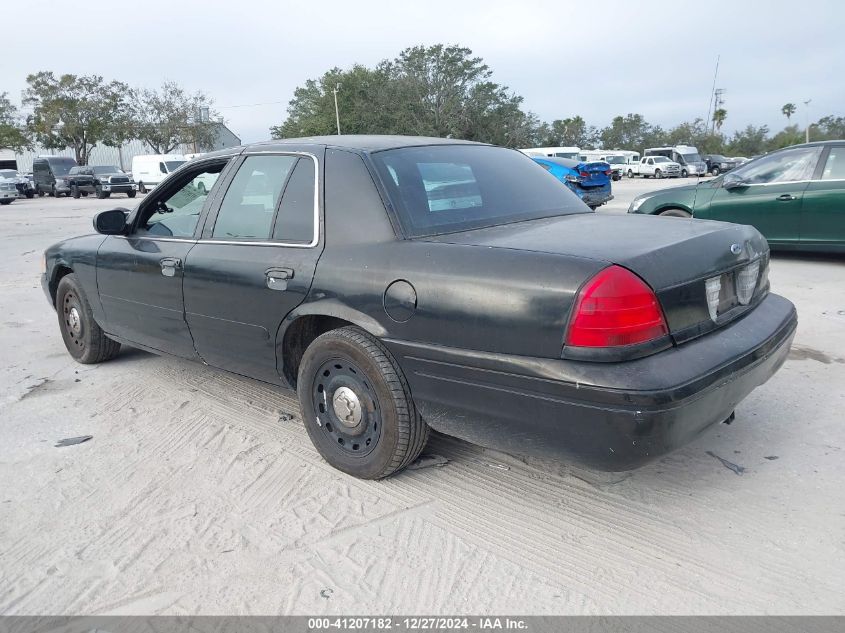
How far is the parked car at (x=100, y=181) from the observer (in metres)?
32.0

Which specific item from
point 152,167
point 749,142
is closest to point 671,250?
point 152,167

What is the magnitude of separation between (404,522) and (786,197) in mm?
6969

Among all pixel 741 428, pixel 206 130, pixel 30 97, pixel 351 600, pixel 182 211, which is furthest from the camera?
pixel 206 130

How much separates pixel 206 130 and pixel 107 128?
750 centimetres

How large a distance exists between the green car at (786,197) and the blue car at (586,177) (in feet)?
19.0

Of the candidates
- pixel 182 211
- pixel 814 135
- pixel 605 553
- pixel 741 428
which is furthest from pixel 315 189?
pixel 814 135

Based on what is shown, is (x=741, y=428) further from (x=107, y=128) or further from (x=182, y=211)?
(x=107, y=128)

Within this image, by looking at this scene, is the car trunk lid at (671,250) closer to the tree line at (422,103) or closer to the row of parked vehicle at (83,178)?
the row of parked vehicle at (83,178)

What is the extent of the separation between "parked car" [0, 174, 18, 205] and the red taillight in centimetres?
3396

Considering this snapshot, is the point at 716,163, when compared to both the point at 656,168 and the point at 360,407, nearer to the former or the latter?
the point at 656,168

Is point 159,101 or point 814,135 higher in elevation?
point 159,101

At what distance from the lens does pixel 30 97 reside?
172 feet

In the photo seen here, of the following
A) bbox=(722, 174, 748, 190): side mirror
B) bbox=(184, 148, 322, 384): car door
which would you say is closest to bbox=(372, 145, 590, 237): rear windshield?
bbox=(184, 148, 322, 384): car door

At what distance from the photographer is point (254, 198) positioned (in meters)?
3.65
